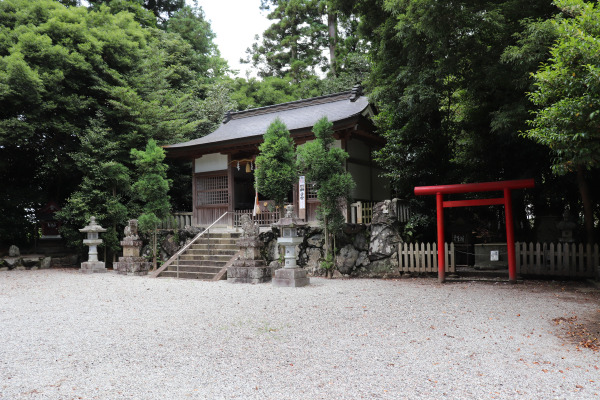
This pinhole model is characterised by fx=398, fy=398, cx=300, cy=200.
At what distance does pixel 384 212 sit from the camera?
35.0 ft

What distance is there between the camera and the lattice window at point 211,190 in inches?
576

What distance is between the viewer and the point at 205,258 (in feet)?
38.8

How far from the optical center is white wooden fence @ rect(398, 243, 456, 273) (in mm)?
10258

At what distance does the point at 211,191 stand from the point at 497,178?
971 cm

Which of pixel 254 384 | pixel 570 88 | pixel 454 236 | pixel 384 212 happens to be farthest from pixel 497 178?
pixel 254 384

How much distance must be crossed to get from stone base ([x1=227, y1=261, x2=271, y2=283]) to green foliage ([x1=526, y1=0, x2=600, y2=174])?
22.1 feet

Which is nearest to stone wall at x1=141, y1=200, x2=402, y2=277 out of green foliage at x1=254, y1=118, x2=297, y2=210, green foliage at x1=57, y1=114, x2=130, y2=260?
green foliage at x1=254, y1=118, x2=297, y2=210

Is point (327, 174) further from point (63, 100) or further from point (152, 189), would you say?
point (63, 100)

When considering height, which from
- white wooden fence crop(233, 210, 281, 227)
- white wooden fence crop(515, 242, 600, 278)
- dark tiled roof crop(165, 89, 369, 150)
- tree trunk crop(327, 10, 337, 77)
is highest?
tree trunk crop(327, 10, 337, 77)

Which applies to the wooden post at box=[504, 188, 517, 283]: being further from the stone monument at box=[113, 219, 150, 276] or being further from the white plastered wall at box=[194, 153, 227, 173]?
the stone monument at box=[113, 219, 150, 276]

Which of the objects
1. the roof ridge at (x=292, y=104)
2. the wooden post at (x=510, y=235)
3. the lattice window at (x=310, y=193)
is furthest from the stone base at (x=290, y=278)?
the roof ridge at (x=292, y=104)

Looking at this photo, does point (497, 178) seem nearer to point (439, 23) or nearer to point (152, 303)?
point (439, 23)

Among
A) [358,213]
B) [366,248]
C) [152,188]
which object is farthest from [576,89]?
[152,188]

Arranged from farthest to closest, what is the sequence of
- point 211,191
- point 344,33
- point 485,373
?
1. point 344,33
2. point 211,191
3. point 485,373
